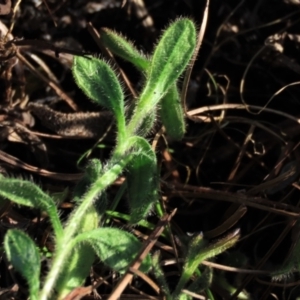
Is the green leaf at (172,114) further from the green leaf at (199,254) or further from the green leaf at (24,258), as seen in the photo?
the green leaf at (24,258)

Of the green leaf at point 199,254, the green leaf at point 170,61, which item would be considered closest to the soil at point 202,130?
the green leaf at point 199,254

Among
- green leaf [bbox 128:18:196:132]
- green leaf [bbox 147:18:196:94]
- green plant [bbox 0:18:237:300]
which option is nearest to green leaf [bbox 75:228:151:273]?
green plant [bbox 0:18:237:300]

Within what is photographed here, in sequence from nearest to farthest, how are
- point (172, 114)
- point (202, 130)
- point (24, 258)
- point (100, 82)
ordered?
point (24, 258)
point (100, 82)
point (172, 114)
point (202, 130)

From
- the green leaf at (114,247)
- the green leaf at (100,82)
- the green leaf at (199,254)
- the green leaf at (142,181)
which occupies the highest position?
the green leaf at (100,82)

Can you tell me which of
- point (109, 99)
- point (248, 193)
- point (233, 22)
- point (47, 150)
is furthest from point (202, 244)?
point (233, 22)

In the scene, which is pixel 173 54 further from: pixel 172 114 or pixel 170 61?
pixel 172 114

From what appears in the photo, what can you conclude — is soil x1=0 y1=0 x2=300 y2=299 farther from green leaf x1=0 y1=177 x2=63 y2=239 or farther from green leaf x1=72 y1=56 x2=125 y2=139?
green leaf x1=0 y1=177 x2=63 y2=239

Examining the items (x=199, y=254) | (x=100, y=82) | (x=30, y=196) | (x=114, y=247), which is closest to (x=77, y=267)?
(x=114, y=247)
